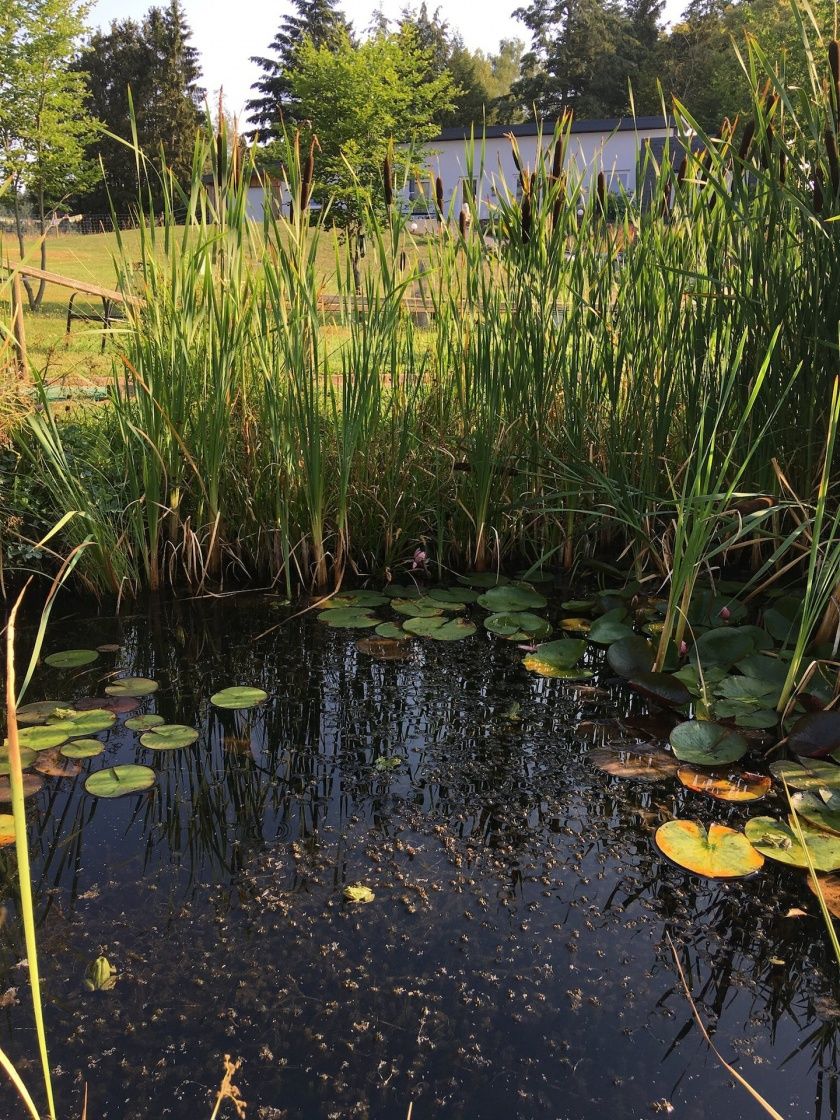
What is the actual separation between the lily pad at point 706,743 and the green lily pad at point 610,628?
463mm

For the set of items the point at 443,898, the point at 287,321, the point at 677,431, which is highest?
the point at 287,321

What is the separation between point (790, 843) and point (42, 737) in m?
1.54

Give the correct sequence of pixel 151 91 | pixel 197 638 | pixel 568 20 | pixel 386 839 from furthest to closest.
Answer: pixel 568 20 < pixel 151 91 < pixel 197 638 < pixel 386 839

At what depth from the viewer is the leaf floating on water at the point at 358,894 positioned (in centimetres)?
136

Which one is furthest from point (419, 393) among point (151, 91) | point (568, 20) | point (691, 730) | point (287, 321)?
point (568, 20)

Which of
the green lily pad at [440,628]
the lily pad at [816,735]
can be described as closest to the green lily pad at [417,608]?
the green lily pad at [440,628]

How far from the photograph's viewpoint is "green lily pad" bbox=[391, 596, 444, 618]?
249 cm

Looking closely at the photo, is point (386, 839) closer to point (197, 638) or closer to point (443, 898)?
point (443, 898)

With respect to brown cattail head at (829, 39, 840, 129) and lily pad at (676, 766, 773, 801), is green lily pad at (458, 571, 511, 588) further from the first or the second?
brown cattail head at (829, 39, 840, 129)

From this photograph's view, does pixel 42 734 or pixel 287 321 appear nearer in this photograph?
pixel 42 734

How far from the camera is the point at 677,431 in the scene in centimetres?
261

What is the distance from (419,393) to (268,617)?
91 centimetres

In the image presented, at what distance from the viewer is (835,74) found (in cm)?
166

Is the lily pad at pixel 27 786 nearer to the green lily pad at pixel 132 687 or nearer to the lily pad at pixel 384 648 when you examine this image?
the green lily pad at pixel 132 687
